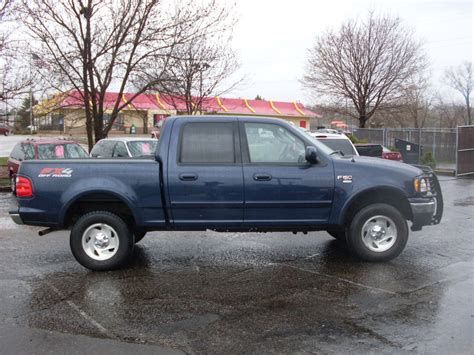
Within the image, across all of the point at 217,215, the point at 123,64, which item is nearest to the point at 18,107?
the point at 123,64

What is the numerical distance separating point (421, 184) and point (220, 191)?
258cm

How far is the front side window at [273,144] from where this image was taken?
6.09 m

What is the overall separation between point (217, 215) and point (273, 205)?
70 centimetres

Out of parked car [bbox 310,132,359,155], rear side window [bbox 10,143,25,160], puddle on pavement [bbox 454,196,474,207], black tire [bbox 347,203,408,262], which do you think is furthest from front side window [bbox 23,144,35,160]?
puddle on pavement [bbox 454,196,474,207]

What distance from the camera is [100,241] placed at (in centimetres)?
607

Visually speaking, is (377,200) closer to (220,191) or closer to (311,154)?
(311,154)

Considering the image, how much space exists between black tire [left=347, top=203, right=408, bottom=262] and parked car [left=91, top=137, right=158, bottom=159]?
25.8ft

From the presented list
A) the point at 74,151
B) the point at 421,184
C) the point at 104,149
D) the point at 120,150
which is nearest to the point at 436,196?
the point at 421,184

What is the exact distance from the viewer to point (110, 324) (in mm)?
4367

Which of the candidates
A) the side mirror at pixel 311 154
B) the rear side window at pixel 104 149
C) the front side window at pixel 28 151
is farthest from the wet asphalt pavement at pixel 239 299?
the front side window at pixel 28 151

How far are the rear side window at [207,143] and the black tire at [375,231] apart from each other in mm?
1794

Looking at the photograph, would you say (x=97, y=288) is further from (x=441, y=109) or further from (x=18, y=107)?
(x=441, y=109)

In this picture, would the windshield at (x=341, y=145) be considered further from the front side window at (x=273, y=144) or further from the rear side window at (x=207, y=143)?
the rear side window at (x=207, y=143)

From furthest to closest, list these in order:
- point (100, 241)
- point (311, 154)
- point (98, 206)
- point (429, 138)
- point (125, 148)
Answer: point (429, 138), point (125, 148), point (98, 206), point (100, 241), point (311, 154)
